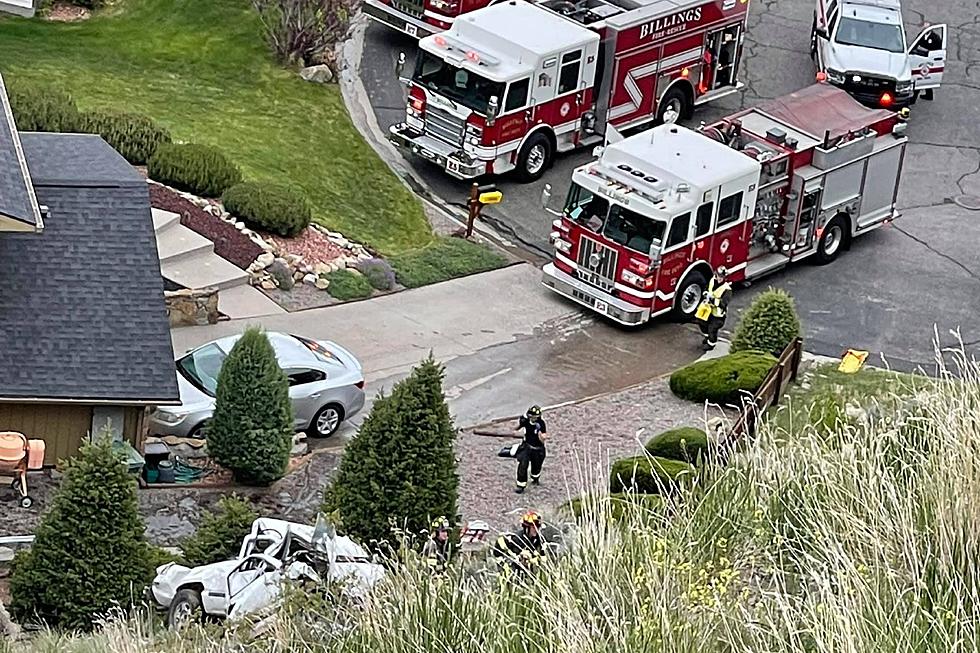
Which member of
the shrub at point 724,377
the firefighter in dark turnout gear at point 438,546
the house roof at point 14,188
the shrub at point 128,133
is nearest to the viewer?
the firefighter in dark turnout gear at point 438,546

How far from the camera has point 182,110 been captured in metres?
31.2

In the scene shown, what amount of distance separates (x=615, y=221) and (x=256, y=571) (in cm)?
1240

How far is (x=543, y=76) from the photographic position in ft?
99.7

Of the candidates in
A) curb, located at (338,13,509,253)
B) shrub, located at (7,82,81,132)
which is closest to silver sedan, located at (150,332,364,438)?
shrub, located at (7,82,81,132)

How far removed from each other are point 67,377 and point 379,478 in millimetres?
4386

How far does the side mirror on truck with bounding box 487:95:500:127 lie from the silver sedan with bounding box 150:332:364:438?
26.8 ft

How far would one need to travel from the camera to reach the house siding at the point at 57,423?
19688mm

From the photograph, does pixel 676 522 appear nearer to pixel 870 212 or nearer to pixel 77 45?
pixel 870 212

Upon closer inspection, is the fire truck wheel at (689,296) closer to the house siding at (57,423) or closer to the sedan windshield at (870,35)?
the sedan windshield at (870,35)

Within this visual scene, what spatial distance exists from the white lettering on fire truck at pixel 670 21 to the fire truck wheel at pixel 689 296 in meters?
5.97

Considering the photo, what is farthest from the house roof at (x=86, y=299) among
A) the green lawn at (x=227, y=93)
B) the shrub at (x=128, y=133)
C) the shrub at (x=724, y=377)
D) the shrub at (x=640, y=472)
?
the green lawn at (x=227, y=93)

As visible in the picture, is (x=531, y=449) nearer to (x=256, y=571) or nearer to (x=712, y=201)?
(x=256, y=571)

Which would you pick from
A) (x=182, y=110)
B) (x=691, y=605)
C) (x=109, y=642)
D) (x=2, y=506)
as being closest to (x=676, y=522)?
(x=691, y=605)

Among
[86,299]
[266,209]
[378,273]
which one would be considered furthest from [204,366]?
[266,209]
